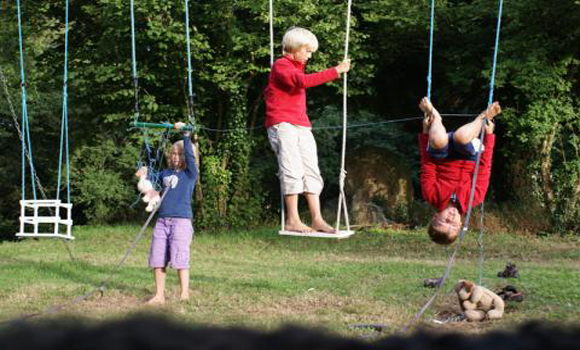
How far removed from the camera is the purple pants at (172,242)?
8.08 m

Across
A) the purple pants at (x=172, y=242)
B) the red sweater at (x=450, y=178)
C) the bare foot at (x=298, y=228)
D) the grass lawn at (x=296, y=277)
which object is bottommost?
the grass lawn at (x=296, y=277)

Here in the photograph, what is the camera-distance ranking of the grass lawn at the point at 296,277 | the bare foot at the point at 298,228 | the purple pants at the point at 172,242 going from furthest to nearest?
the purple pants at the point at 172,242, the bare foot at the point at 298,228, the grass lawn at the point at 296,277

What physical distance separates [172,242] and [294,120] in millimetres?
1579

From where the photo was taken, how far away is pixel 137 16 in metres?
16.4

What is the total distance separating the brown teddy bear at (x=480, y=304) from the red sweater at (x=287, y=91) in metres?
2.14

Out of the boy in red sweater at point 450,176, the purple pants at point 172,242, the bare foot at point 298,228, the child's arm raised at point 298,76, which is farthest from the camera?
the purple pants at point 172,242

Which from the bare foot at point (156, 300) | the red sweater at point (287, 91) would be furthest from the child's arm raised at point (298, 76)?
the bare foot at point (156, 300)

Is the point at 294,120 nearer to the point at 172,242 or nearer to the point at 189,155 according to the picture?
the point at 189,155

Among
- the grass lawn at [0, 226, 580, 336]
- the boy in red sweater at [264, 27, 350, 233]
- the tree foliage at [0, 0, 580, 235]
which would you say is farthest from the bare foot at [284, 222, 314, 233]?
the tree foliage at [0, 0, 580, 235]

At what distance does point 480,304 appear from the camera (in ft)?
23.7

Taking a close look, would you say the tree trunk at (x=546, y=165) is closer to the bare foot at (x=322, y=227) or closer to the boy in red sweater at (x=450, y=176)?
the bare foot at (x=322, y=227)

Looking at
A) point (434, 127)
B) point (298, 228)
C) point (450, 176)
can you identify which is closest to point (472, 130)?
point (434, 127)

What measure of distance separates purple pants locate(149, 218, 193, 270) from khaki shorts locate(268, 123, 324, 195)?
101cm

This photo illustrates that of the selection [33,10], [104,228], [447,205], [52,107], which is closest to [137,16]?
[33,10]
